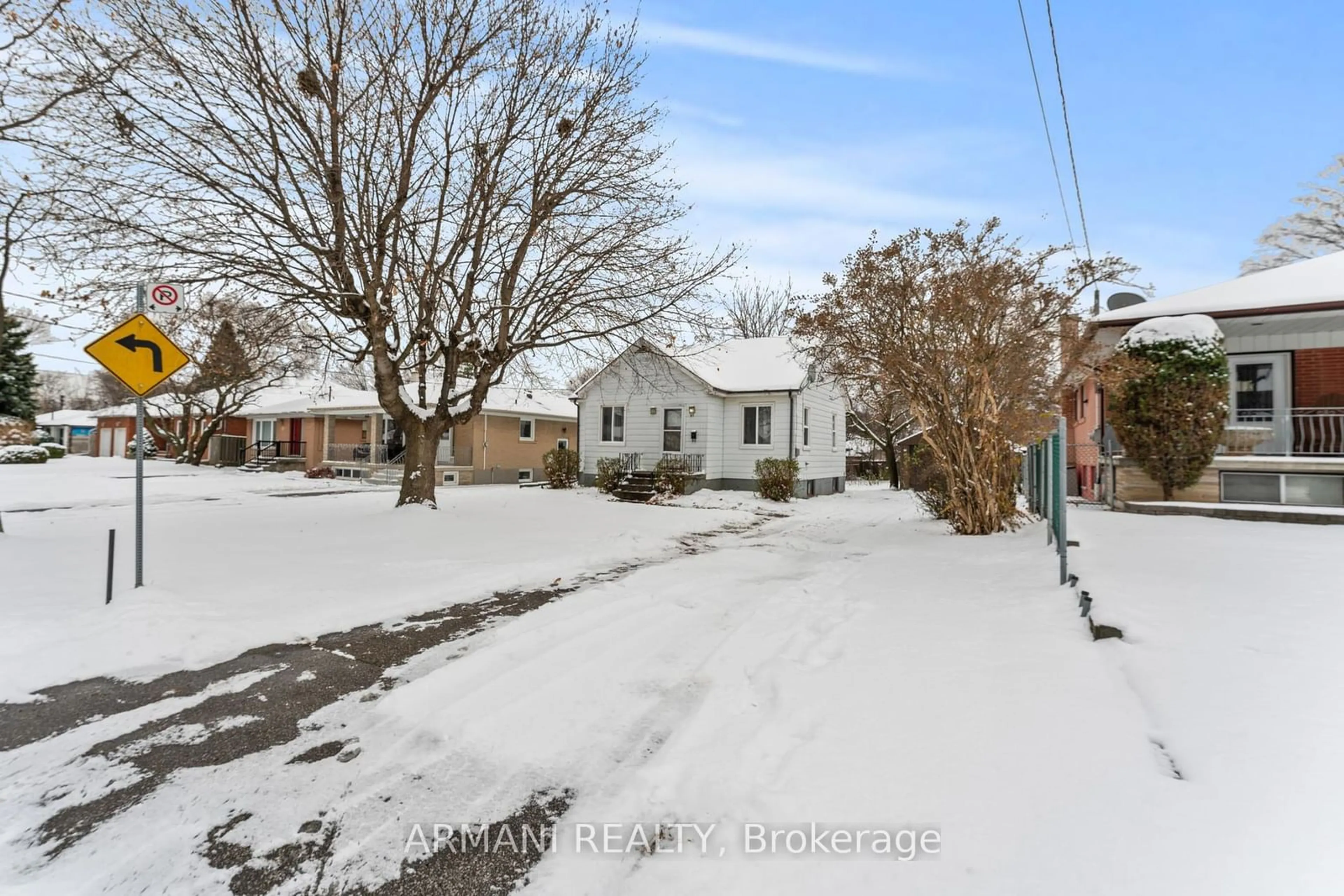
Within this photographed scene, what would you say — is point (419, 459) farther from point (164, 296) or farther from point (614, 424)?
point (614, 424)

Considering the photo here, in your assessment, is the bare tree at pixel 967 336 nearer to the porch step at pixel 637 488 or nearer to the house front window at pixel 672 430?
the porch step at pixel 637 488

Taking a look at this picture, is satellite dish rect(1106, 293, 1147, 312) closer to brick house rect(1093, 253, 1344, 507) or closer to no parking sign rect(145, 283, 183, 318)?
brick house rect(1093, 253, 1344, 507)

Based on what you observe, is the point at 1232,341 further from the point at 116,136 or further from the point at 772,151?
the point at 116,136

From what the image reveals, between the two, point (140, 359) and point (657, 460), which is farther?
point (657, 460)

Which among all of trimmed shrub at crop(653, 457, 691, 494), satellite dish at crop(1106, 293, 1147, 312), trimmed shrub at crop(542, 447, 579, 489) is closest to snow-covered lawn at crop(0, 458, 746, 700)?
trimmed shrub at crop(653, 457, 691, 494)

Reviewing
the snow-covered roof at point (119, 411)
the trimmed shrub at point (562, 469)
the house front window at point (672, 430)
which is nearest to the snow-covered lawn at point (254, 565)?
the house front window at point (672, 430)

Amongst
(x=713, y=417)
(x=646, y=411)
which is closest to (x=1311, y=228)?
(x=713, y=417)

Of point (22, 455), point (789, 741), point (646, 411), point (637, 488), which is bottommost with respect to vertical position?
point (789, 741)

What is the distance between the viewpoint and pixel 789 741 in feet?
9.86

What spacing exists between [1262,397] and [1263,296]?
100 inches

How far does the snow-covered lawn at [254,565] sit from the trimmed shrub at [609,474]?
346 centimetres

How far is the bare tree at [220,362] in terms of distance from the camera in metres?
10.4

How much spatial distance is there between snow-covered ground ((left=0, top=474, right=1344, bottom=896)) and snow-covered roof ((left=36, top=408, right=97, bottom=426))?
55.7 m

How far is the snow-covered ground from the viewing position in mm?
2096
